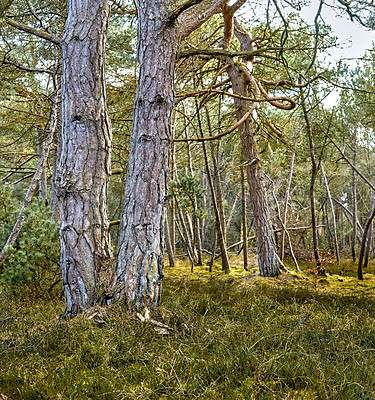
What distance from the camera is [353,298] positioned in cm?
524

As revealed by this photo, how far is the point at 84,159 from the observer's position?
11.6 ft

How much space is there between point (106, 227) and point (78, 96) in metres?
1.52

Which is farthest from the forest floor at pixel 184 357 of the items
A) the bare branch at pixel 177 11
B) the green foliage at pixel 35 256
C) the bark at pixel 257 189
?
the bark at pixel 257 189

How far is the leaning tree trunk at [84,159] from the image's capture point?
3428mm

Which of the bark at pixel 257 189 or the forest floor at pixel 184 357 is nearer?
the forest floor at pixel 184 357

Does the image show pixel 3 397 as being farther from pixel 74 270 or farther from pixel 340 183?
pixel 340 183

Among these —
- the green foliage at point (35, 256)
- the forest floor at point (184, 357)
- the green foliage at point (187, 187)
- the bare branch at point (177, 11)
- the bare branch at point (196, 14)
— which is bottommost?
the forest floor at point (184, 357)

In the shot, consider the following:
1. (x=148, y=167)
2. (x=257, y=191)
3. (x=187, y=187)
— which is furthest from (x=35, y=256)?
(x=257, y=191)

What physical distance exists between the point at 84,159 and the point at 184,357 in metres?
2.31

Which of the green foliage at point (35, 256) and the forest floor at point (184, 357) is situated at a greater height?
the green foliage at point (35, 256)

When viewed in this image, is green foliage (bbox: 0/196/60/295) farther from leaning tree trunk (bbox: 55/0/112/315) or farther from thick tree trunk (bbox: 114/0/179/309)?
thick tree trunk (bbox: 114/0/179/309)

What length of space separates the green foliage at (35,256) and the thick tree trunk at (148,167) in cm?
239

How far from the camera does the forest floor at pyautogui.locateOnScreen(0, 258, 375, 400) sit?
1944mm

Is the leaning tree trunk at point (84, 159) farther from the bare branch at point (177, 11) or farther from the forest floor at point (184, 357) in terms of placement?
the bare branch at point (177, 11)
